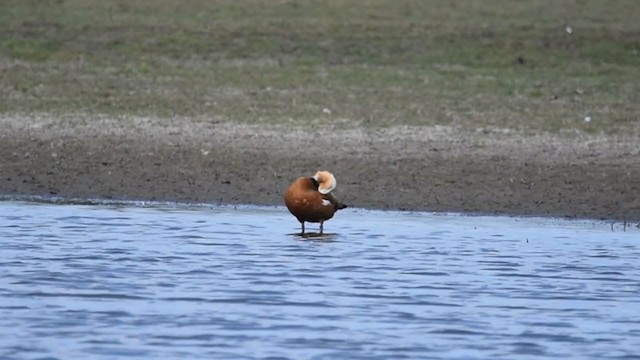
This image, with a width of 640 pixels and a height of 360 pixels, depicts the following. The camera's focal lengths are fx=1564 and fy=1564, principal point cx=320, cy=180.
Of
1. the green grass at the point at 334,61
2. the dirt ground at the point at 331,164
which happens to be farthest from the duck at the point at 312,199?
the green grass at the point at 334,61

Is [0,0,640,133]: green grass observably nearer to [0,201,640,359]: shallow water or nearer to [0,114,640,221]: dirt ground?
[0,114,640,221]: dirt ground

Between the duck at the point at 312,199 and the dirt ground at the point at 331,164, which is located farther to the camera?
the dirt ground at the point at 331,164

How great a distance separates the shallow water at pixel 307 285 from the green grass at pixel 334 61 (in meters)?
3.58

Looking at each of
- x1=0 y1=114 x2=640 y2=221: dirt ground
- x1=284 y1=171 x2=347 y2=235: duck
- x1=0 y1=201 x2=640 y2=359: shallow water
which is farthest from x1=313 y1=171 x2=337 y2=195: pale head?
x1=0 y1=114 x2=640 y2=221: dirt ground

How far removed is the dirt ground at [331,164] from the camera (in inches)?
517

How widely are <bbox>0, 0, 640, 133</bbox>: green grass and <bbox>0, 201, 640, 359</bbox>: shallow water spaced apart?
358 cm

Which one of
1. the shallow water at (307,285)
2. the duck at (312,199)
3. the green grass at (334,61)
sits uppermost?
the green grass at (334,61)

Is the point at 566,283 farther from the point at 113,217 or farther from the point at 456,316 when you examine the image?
the point at 113,217

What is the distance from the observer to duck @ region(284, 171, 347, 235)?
11.4 meters

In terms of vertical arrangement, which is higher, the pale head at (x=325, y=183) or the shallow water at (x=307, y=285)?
the pale head at (x=325, y=183)

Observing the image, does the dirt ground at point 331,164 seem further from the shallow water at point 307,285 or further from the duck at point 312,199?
the duck at point 312,199

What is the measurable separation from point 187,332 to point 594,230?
5.12 meters

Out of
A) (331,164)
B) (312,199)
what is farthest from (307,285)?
(331,164)

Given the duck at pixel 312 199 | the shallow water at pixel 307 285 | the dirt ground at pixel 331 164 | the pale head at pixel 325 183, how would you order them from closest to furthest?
the shallow water at pixel 307 285 → the duck at pixel 312 199 → the pale head at pixel 325 183 → the dirt ground at pixel 331 164
